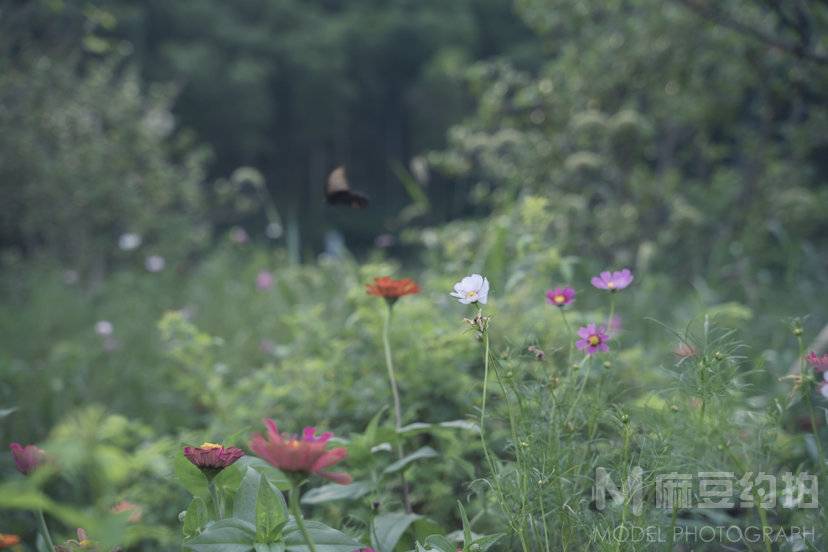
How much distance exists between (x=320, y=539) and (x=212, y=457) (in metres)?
0.14

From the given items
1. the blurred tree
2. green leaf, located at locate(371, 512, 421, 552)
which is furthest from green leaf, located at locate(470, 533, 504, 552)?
the blurred tree

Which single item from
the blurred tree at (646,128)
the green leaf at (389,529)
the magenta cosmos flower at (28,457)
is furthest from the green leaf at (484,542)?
the blurred tree at (646,128)

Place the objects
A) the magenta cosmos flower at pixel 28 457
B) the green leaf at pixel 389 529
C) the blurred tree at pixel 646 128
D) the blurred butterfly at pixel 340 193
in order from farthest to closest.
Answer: the blurred tree at pixel 646 128, the blurred butterfly at pixel 340 193, the green leaf at pixel 389 529, the magenta cosmos flower at pixel 28 457

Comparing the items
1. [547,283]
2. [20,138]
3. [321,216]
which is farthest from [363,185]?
[547,283]

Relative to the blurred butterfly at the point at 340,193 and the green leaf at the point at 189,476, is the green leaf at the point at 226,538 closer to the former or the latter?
the green leaf at the point at 189,476

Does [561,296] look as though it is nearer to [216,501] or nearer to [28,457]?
[216,501]

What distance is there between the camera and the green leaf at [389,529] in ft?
3.07

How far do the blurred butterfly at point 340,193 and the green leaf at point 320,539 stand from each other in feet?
1.86

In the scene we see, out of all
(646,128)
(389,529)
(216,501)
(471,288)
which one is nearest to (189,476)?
(216,501)

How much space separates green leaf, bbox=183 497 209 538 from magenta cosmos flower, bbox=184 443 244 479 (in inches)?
2.0

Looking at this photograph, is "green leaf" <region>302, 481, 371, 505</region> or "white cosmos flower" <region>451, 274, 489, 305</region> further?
"green leaf" <region>302, 481, 371, 505</region>

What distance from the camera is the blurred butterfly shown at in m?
1.19

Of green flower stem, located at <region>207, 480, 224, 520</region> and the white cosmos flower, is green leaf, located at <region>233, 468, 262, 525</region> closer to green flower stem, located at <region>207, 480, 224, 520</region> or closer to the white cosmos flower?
green flower stem, located at <region>207, 480, 224, 520</region>

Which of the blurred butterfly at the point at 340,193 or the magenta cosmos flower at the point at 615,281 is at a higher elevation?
the blurred butterfly at the point at 340,193
